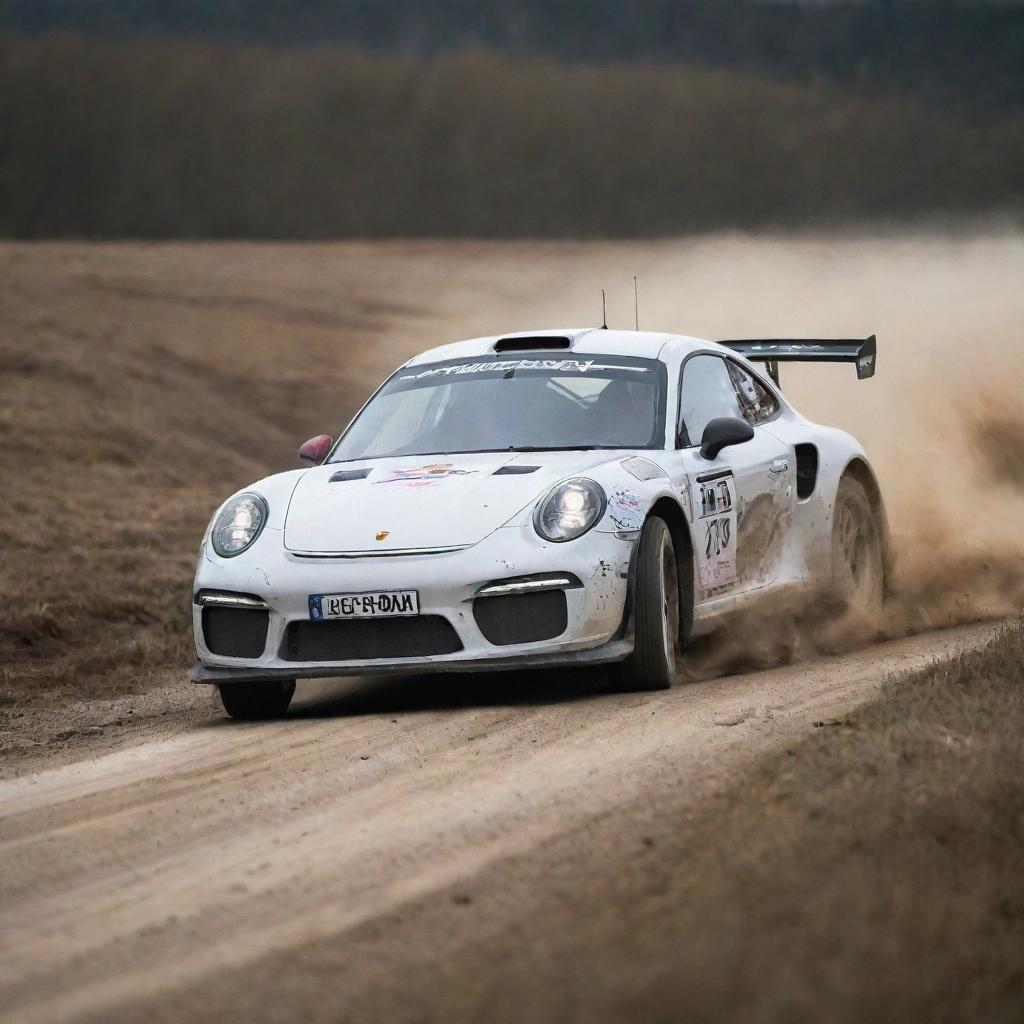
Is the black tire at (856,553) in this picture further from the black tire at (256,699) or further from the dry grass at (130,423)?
the dry grass at (130,423)

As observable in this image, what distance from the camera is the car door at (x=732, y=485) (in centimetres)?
776

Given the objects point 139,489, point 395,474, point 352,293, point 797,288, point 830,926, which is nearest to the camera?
point 830,926

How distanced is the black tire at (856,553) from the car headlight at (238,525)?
123 inches

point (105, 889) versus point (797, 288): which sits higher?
point (797, 288)

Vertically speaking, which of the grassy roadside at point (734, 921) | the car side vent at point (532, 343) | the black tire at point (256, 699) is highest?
the car side vent at point (532, 343)

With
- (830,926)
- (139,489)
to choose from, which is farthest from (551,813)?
(139,489)

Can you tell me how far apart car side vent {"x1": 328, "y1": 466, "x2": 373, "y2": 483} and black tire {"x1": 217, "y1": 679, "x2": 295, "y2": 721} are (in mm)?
858

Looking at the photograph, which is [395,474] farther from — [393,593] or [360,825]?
[360,825]

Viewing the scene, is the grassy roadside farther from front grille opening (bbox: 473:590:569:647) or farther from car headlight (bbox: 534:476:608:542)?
car headlight (bbox: 534:476:608:542)

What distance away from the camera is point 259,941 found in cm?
376

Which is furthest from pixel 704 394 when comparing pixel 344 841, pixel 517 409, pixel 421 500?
pixel 344 841

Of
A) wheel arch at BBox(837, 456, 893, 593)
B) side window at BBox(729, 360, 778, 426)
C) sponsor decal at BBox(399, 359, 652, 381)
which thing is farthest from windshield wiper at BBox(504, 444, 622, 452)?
wheel arch at BBox(837, 456, 893, 593)

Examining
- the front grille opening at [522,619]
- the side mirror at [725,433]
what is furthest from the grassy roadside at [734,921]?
the side mirror at [725,433]

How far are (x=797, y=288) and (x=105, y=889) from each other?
58.1ft
